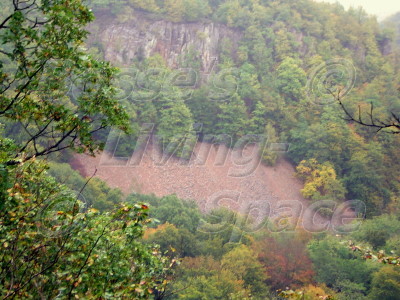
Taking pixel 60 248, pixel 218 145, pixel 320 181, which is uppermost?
pixel 60 248

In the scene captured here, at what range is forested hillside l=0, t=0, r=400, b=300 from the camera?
15.6 feet

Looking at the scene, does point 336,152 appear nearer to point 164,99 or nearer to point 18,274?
point 164,99

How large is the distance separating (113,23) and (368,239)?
2936 centimetres

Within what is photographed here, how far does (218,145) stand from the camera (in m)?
36.6

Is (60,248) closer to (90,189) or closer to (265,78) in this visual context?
(90,189)

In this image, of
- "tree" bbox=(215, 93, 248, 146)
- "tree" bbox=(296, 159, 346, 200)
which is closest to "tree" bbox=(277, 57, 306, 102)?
"tree" bbox=(215, 93, 248, 146)

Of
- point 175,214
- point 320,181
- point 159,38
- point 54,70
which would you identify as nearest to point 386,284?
point 175,214

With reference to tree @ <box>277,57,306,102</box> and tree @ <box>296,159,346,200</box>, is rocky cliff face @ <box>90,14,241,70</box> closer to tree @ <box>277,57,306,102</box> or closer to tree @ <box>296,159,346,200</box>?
tree @ <box>277,57,306,102</box>

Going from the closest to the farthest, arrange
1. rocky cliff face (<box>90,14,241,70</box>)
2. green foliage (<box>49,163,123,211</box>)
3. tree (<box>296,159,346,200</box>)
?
1. green foliage (<box>49,163,123,211</box>)
2. tree (<box>296,159,346,200</box>)
3. rocky cliff face (<box>90,14,241,70</box>)

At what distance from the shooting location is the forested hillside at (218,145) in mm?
4766

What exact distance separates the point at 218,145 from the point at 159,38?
12.6 metres

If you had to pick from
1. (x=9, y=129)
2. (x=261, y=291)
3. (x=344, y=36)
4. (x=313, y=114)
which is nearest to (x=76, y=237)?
(x=261, y=291)

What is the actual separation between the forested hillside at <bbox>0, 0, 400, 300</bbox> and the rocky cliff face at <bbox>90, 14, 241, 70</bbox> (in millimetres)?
136

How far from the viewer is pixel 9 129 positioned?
24.2 meters
